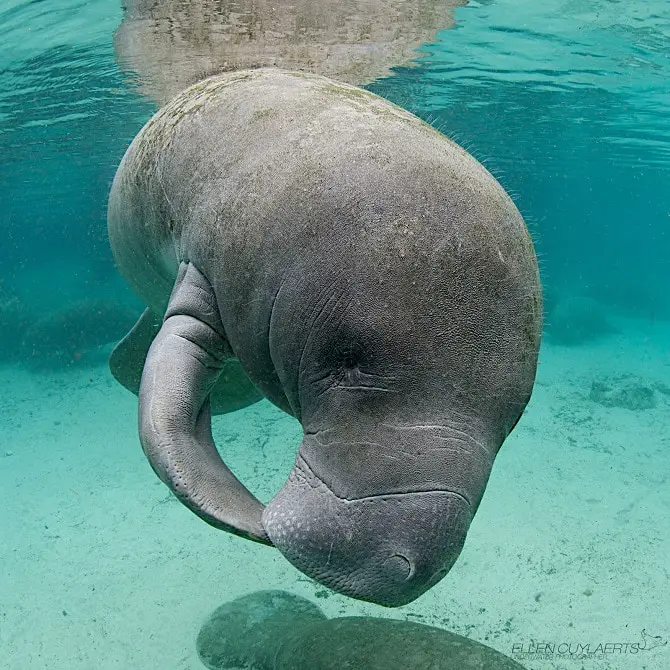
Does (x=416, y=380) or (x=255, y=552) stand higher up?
(x=416, y=380)

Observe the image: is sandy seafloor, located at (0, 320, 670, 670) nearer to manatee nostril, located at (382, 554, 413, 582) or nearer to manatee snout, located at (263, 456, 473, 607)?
manatee snout, located at (263, 456, 473, 607)

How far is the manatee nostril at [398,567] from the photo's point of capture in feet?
5.84

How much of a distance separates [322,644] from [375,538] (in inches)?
121

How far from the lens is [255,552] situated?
19.9ft

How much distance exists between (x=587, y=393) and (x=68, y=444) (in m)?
9.31

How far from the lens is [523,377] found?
6.07ft

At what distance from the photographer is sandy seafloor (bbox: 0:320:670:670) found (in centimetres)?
511

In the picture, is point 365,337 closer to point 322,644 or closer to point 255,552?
point 322,644

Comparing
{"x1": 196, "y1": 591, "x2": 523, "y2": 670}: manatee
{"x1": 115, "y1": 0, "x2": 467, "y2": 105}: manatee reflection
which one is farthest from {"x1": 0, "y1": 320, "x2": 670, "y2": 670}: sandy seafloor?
{"x1": 115, "y1": 0, "x2": 467, "y2": 105}: manatee reflection

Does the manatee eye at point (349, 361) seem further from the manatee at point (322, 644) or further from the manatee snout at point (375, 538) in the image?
the manatee at point (322, 644)

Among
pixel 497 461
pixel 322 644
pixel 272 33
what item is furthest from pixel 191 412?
pixel 497 461

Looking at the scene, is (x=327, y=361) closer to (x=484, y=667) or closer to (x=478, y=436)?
(x=478, y=436)

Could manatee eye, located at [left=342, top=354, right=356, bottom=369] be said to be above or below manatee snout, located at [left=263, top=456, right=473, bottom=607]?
above

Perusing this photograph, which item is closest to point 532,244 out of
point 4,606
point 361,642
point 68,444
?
point 361,642
